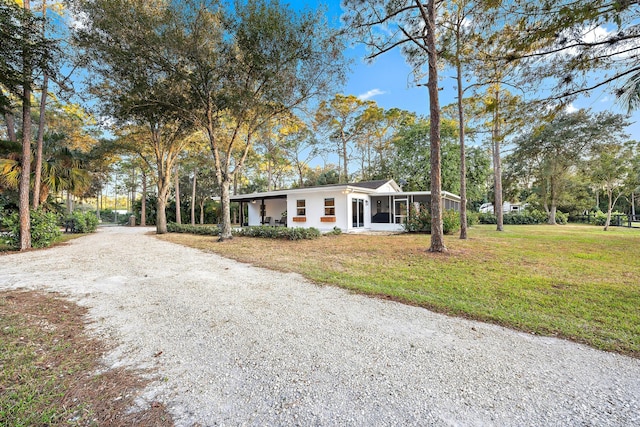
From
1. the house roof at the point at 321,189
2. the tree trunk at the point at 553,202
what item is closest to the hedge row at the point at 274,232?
the house roof at the point at 321,189

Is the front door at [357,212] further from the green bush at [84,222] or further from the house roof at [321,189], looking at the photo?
the green bush at [84,222]

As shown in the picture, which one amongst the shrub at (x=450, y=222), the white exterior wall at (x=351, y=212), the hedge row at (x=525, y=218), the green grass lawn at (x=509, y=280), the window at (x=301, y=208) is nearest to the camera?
the green grass lawn at (x=509, y=280)

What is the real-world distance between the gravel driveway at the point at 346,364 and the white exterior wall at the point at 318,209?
10569 mm

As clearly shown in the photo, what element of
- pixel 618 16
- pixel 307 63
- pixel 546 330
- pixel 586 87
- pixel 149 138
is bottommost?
pixel 546 330

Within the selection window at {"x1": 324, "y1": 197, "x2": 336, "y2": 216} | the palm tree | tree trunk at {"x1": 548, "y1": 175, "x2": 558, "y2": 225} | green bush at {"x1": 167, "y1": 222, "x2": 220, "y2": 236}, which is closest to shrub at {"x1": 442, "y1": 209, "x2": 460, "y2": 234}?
window at {"x1": 324, "y1": 197, "x2": 336, "y2": 216}

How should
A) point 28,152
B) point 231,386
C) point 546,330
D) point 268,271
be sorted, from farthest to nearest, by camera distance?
point 28,152
point 268,271
point 546,330
point 231,386

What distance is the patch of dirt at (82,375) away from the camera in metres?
1.58

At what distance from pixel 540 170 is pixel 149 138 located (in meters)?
30.8

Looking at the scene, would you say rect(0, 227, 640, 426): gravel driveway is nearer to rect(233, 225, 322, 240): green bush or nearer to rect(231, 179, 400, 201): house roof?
rect(233, 225, 322, 240): green bush

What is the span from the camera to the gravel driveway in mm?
1633

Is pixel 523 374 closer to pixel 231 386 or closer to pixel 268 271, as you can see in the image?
pixel 231 386

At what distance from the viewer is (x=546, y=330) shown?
2.79m

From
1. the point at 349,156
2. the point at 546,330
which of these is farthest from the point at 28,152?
the point at 349,156

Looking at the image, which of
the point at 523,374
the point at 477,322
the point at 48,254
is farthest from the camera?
the point at 48,254
